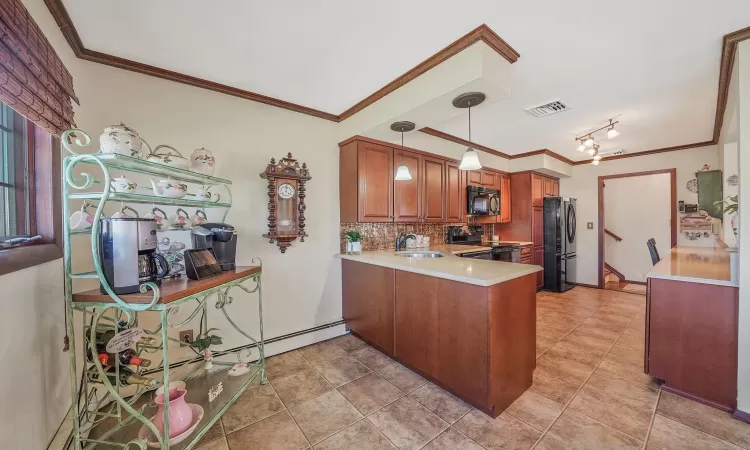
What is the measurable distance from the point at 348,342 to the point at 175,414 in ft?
5.50

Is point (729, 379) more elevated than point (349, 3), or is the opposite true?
point (349, 3)

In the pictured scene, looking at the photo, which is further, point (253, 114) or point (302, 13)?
point (253, 114)

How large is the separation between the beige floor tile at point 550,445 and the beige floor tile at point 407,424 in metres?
0.50

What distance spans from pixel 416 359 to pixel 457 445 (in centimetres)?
70

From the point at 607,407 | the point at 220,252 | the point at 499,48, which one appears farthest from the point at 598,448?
the point at 220,252

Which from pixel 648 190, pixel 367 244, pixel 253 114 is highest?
pixel 253 114

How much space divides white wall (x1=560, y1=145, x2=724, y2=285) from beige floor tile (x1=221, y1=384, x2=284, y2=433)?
573 cm

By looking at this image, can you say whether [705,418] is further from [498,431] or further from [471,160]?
[471,160]

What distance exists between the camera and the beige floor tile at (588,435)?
60.1 inches

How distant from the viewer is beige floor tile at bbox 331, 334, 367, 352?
2.81 meters

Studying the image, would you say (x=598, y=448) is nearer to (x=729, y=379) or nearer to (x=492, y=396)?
(x=492, y=396)

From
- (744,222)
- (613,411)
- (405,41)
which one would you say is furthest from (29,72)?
(744,222)

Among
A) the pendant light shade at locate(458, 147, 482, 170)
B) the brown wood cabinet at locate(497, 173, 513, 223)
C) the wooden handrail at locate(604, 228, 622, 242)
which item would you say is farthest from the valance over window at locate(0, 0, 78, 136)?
the wooden handrail at locate(604, 228, 622, 242)

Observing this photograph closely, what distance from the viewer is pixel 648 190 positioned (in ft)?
18.8
